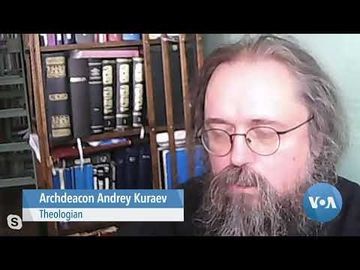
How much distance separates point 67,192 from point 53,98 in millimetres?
275

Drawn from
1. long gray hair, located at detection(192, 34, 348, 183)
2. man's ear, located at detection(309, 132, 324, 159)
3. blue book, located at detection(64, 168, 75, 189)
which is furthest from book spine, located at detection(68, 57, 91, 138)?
man's ear, located at detection(309, 132, 324, 159)

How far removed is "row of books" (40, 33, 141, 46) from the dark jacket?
0.45m

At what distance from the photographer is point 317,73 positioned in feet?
6.16

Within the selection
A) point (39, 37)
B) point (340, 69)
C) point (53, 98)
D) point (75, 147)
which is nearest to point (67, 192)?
point (75, 147)

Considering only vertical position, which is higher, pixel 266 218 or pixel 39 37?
pixel 39 37

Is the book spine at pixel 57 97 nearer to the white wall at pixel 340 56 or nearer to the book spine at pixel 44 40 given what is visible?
the book spine at pixel 44 40

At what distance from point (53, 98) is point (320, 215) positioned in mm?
832

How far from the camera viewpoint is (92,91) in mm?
1945

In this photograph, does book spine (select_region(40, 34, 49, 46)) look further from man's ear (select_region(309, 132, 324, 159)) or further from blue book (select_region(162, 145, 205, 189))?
man's ear (select_region(309, 132, 324, 159))

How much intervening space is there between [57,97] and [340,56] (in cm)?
81

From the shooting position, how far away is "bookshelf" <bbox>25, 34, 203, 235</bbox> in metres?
1.90

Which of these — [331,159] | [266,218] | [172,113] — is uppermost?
[172,113]
